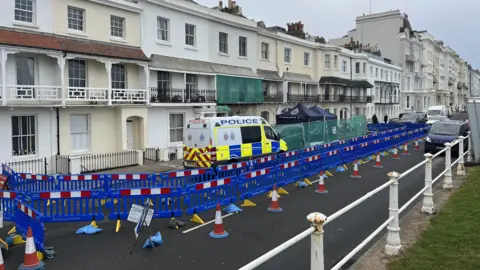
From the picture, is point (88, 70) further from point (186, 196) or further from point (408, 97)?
point (408, 97)

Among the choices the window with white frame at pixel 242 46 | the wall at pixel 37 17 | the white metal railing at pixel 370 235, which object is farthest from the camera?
the window with white frame at pixel 242 46

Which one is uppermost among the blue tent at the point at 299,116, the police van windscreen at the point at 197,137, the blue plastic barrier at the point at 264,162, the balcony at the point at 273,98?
the balcony at the point at 273,98

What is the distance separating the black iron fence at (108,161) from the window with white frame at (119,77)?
4.05m

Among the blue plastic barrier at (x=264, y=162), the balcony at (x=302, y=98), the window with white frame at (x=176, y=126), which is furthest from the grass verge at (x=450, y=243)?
the balcony at (x=302, y=98)

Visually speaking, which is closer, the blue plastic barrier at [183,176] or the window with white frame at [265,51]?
the blue plastic barrier at [183,176]

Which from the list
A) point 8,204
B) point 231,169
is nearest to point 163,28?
point 231,169

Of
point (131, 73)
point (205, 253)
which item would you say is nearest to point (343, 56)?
point (131, 73)

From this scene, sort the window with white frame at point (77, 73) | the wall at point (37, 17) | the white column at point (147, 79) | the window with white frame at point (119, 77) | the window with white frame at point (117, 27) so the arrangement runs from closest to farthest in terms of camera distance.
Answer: the wall at point (37, 17) → the window with white frame at point (77, 73) → the window with white frame at point (117, 27) → the window with white frame at point (119, 77) → the white column at point (147, 79)

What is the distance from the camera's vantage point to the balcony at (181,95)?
24219mm

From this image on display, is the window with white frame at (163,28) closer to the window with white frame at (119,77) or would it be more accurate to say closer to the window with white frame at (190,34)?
the window with white frame at (190,34)

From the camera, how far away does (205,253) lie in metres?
7.87

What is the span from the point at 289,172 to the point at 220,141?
434 cm

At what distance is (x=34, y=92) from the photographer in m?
18.3

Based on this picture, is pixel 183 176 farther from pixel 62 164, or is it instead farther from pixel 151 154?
pixel 151 154
